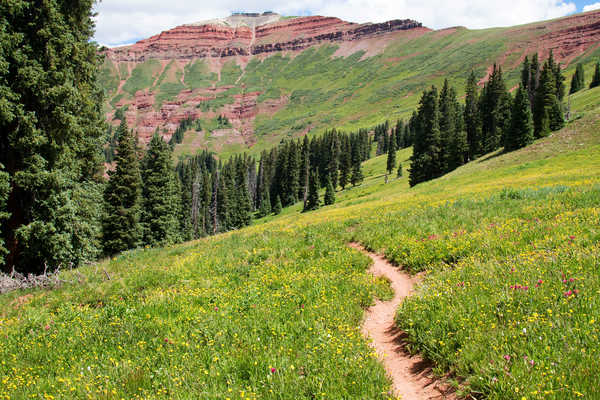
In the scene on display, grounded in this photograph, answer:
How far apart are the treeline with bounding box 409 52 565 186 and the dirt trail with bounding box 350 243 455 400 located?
55238mm

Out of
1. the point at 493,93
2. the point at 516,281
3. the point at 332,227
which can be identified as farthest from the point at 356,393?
the point at 493,93

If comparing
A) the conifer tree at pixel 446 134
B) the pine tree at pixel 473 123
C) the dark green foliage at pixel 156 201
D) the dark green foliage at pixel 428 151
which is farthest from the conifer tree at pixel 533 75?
the dark green foliage at pixel 156 201

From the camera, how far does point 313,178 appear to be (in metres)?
80.4

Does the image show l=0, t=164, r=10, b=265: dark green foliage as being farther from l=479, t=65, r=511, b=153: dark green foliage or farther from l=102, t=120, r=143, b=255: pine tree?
l=479, t=65, r=511, b=153: dark green foliage

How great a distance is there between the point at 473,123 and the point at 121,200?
229 ft

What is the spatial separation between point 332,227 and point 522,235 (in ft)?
31.1

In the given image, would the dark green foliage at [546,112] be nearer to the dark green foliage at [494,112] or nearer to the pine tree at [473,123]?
the dark green foliage at [494,112]

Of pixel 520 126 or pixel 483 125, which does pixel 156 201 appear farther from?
pixel 483 125

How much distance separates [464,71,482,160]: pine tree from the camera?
65812 millimetres

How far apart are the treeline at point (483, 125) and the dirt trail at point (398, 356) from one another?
55.2m

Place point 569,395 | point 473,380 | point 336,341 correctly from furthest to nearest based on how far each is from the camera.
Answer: point 336,341 → point 473,380 → point 569,395

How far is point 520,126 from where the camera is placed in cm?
4969

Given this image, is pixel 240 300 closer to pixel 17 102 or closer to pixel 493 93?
pixel 17 102

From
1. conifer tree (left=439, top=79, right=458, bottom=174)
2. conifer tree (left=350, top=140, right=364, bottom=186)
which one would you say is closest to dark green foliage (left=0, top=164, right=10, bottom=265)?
conifer tree (left=439, top=79, right=458, bottom=174)
